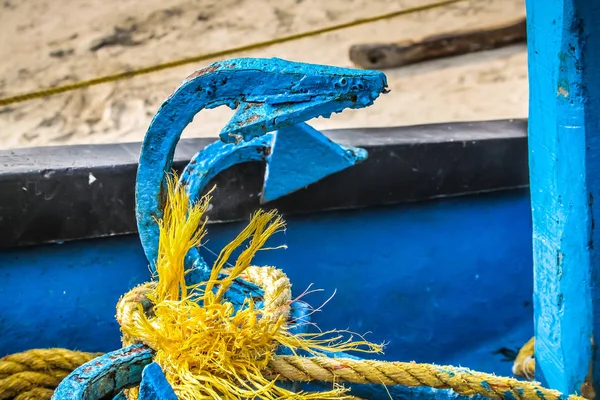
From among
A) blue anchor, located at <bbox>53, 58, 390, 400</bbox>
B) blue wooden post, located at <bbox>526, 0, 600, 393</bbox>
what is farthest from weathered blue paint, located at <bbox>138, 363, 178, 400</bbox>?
blue wooden post, located at <bbox>526, 0, 600, 393</bbox>

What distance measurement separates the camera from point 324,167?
1.32m

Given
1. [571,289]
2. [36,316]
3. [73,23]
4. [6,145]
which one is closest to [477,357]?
[571,289]

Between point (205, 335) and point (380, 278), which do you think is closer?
point (205, 335)

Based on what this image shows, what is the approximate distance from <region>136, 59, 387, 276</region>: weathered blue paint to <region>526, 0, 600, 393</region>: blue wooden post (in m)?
0.30

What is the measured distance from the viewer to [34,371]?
125 centimetres

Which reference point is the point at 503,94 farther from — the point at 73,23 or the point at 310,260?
the point at 73,23

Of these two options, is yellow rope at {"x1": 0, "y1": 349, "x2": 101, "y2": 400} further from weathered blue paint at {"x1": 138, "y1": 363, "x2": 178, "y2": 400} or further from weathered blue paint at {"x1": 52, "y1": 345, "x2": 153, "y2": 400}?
weathered blue paint at {"x1": 138, "y1": 363, "x2": 178, "y2": 400}

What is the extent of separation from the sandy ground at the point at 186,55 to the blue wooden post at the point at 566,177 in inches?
42.7

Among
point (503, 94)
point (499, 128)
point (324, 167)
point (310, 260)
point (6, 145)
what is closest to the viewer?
Result: point (324, 167)

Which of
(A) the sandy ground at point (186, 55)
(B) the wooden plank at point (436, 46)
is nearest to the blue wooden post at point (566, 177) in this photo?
(A) the sandy ground at point (186, 55)

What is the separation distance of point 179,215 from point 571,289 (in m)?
0.59

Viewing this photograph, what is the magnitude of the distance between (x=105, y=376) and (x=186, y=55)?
2.03 m

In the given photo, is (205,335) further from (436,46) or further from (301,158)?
(436,46)

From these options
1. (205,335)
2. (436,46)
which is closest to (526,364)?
(205,335)
